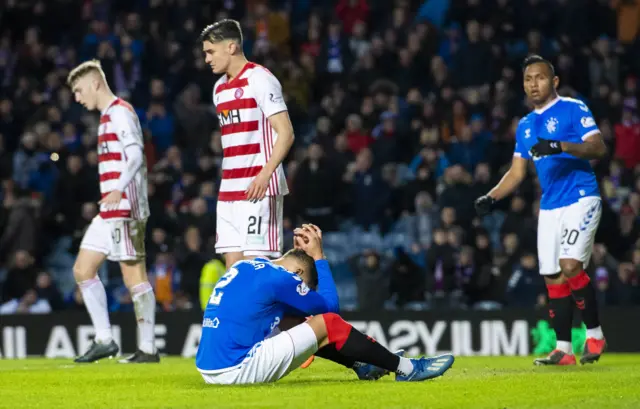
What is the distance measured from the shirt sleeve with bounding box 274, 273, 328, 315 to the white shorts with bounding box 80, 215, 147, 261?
3515 millimetres

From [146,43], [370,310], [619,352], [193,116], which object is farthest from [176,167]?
[619,352]

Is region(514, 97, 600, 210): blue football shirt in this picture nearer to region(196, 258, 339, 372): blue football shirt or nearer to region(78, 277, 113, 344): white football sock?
region(196, 258, 339, 372): blue football shirt

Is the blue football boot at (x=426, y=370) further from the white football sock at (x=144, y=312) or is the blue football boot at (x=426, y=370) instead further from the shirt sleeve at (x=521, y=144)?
the white football sock at (x=144, y=312)

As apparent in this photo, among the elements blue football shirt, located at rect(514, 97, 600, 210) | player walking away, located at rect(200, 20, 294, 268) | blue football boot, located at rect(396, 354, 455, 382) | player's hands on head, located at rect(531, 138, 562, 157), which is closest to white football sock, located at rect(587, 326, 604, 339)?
blue football shirt, located at rect(514, 97, 600, 210)

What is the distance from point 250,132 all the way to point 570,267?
8.92 ft

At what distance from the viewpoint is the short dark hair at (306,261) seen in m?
7.74

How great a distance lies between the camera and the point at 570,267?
9641 mm

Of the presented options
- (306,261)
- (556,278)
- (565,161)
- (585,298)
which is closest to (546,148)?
(565,161)

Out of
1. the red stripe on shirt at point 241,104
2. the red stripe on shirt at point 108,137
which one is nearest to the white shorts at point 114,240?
the red stripe on shirt at point 108,137

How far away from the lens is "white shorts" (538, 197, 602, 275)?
9.62 metres

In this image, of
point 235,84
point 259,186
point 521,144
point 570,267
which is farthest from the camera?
point 521,144

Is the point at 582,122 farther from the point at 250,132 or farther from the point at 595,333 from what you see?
the point at 250,132

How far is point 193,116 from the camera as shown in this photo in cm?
1888

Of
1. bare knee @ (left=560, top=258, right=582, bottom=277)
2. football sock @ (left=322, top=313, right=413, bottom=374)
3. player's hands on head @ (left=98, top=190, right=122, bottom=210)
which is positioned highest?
player's hands on head @ (left=98, top=190, right=122, bottom=210)
